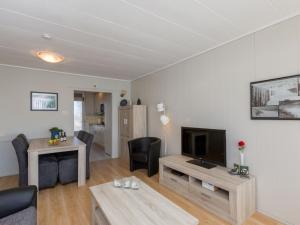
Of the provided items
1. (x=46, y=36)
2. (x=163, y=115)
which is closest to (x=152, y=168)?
(x=163, y=115)

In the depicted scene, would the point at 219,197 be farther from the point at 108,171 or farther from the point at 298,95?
the point at 108,171

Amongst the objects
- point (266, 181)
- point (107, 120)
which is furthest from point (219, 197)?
point (107, 120)

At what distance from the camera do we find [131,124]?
4430mm

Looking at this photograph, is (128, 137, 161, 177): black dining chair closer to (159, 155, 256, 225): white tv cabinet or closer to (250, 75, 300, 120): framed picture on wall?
(159, 155, 256, 225): white tv cabinet

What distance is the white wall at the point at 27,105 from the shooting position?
370 centimetres

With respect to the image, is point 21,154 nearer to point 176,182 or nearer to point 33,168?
point 33,168

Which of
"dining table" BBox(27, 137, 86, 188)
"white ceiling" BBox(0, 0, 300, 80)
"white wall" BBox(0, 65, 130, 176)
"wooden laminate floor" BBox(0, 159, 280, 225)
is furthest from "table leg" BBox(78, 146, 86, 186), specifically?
"white ceiling" BBox(0, 0, 300, 80)

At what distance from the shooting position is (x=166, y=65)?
3799mm

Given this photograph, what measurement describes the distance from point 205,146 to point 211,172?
1.46 ft

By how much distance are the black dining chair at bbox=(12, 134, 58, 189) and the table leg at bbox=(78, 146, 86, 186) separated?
0.42 meters

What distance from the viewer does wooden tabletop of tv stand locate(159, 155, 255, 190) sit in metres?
2.09

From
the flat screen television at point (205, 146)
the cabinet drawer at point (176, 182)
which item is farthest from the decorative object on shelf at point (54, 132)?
the flat screen television at point (205, 146)

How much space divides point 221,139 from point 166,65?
82.5 inches

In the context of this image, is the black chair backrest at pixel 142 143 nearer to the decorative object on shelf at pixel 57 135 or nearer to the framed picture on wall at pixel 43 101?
the decorative object on shelf at pixel 57 135
